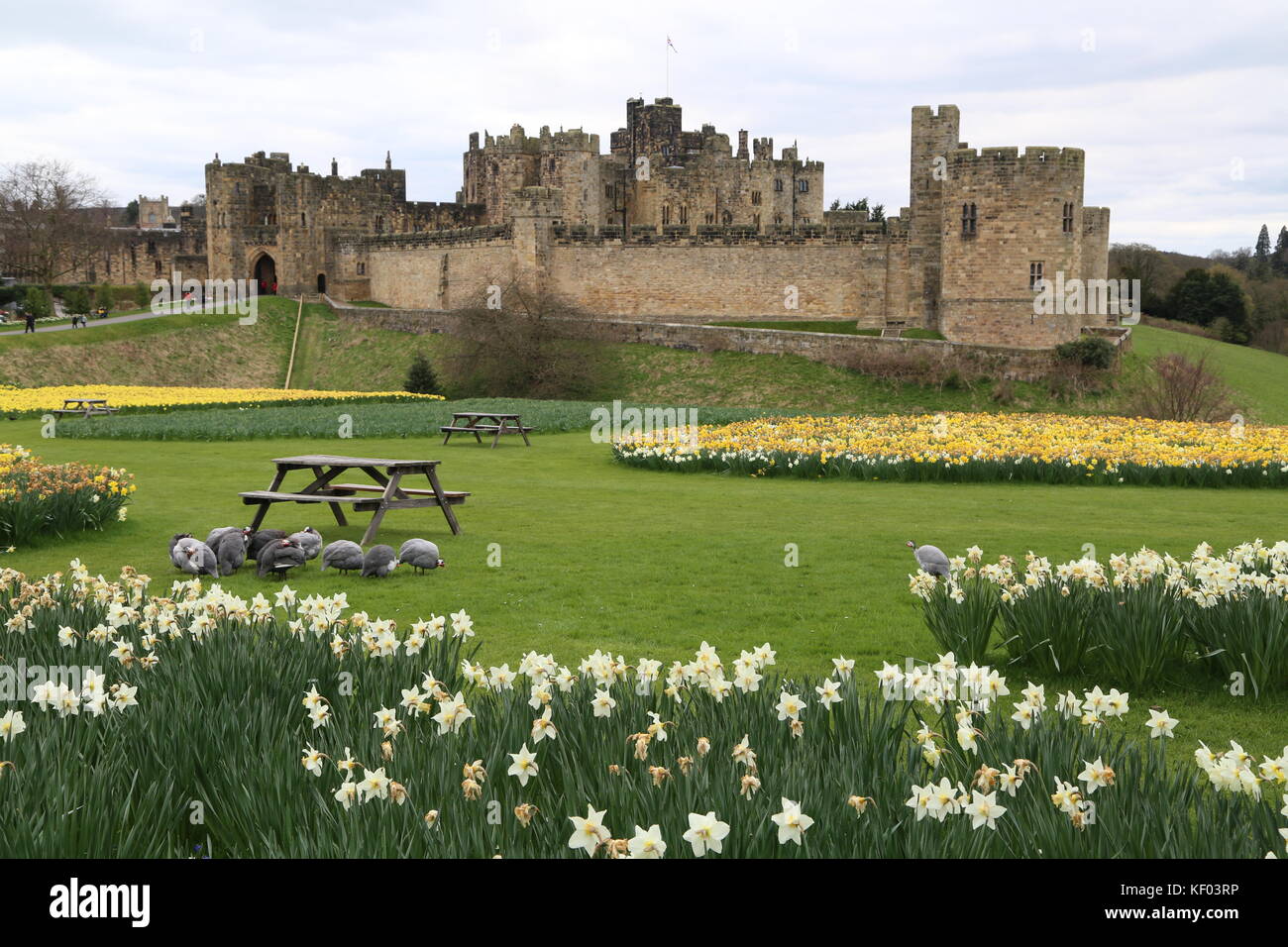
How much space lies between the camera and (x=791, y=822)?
11.9 feet

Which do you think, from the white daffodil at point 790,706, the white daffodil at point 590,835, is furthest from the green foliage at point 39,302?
the white daffodil at point 590,835

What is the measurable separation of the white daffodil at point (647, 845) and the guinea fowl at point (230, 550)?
7706 mm

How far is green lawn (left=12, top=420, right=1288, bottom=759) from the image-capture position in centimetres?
806

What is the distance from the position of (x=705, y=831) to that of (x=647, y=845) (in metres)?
0.17

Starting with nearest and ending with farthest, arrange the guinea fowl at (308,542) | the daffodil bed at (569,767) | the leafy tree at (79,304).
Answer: the daffodil bed at (569,767), the guinea fowl at (308,542), the leafy tree at (79,304)

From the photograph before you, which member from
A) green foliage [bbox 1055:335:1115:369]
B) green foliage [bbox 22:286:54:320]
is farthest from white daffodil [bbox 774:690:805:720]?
green foliage [bbox 22:286:54:320]

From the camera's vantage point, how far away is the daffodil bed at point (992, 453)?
56.2 ft

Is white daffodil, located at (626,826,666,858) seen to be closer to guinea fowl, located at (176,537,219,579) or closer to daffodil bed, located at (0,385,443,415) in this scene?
guinea fowl, located at (176,537,219,579)

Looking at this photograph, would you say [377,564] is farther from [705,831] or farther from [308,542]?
[705,831]

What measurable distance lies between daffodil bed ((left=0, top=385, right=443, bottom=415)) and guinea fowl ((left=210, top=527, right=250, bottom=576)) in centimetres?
2368

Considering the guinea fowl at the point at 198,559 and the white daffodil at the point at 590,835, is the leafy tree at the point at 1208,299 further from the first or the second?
the white daffodil at the point at 590,835

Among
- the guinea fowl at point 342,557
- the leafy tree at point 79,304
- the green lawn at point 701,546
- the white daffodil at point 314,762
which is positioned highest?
the leafy tree at point 79,304

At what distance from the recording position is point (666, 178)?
62.5m
